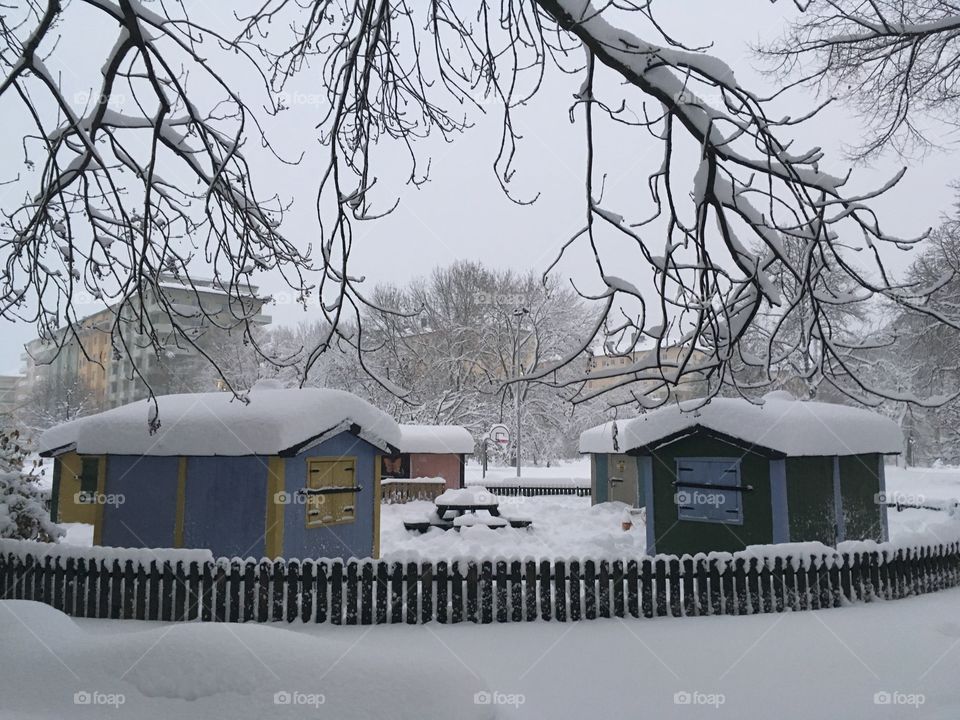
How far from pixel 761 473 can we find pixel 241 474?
9451 mm

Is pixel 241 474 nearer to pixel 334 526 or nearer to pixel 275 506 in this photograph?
pixel 275 506

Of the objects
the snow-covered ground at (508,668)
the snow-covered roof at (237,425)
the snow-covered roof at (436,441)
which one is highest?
the snow-covered roof at (237,425)

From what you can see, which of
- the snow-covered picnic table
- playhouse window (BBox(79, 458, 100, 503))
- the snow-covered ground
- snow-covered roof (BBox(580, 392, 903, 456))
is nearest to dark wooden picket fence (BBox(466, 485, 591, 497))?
the snow-covered picnic table

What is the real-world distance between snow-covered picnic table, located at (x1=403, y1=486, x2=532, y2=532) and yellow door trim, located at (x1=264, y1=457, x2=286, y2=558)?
629 centimetres

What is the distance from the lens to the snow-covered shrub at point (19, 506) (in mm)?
9969

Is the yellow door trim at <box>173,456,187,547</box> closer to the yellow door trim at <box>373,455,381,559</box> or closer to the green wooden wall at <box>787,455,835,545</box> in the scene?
the yellow door trim at <box>373,455,381,559</box>

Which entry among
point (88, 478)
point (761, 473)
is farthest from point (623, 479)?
point (88, 478)

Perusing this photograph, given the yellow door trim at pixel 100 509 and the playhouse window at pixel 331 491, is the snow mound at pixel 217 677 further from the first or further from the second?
the yellow door trim at pixel 100 509

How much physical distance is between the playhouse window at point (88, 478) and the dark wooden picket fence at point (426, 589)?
31.3ft

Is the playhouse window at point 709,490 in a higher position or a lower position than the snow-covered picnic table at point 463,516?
higher

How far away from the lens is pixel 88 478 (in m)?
Result: 17.2

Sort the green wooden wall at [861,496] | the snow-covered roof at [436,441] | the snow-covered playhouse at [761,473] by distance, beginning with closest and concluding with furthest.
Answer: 1. the snow-covered playhouse at [761,473]
2. the green wooden wall at [861,496]
3. the snow-covered roof at [436,441]

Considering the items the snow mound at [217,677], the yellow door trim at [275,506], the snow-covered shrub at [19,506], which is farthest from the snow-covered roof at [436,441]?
the snow mound at [217,677]

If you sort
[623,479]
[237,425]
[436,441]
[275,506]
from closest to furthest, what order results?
[275,506] < [237,425] < [623,479] < [436,441]
